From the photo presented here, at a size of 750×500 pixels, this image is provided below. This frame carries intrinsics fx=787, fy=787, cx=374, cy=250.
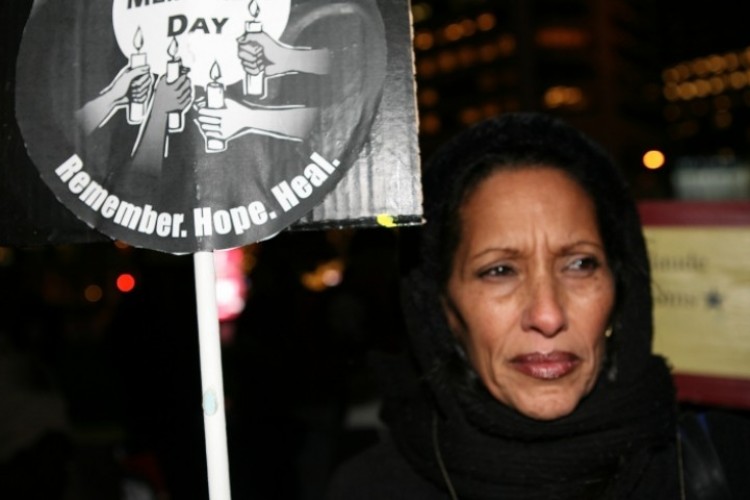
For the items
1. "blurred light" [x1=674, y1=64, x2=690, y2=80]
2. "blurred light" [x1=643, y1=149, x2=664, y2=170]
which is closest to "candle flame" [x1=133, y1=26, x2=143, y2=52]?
"blurred light" [x1=643, y1=149, x2=664, y2=170]

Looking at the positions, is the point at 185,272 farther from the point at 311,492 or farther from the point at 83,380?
the point at 83,380

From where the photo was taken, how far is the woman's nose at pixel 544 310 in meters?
1.94

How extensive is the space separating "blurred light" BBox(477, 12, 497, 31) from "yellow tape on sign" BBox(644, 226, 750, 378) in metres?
100

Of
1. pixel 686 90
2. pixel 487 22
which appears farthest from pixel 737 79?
pixel 487 22

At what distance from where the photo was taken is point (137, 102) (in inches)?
62.7

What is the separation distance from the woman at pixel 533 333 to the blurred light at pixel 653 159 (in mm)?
1079

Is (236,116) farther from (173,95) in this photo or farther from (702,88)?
(702,88)

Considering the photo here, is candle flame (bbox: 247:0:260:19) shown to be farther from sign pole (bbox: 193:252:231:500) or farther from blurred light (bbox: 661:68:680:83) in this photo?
blurred light (bbox: 661:68:680:83)

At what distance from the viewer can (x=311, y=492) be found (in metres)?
5.89

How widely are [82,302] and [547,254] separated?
58.8 feet

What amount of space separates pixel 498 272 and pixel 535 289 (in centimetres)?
12

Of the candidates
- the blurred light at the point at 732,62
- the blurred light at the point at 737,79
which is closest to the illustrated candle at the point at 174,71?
the blurred light at the point at 737,79

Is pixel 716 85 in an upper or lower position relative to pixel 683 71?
lower

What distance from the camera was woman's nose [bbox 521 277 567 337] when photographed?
194 centimetres
